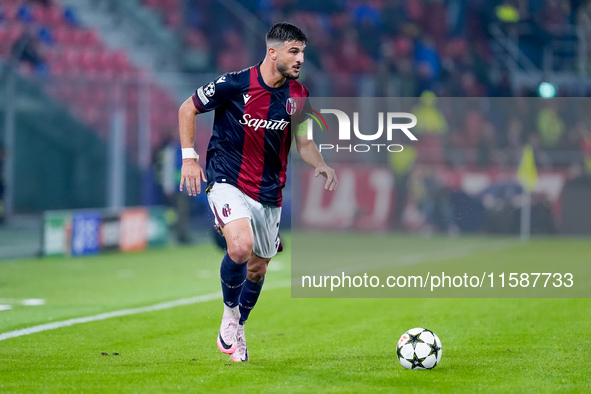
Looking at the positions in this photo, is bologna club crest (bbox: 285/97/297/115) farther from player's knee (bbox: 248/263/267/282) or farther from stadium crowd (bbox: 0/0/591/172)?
stadium crowd (bbox: 0/0/591/172)

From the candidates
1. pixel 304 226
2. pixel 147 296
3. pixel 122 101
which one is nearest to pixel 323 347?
pixel 147 296

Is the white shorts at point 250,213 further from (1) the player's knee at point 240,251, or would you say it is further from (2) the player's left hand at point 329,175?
(2) the player's left hand at point 329,175

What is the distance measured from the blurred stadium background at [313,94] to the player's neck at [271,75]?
28.5 feet

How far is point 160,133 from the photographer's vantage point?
18.4 metres

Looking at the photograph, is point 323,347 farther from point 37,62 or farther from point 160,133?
point 37,62

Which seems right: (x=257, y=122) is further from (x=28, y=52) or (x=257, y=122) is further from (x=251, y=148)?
(x=28, y=52)

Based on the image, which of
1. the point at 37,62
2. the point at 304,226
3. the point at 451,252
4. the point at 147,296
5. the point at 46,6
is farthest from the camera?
the point at 46,6

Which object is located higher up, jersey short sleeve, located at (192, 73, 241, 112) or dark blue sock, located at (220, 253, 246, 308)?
jersey short sleeve, located at (192, 73, 241, 112)

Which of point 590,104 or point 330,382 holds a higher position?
point 590,104

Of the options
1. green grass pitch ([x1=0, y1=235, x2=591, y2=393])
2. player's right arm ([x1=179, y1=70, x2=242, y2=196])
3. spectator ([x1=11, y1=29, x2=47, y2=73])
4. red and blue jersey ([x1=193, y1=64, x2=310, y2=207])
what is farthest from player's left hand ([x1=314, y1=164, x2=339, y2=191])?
spectator ([x1=11, y1=29, x2=47, y2=73])

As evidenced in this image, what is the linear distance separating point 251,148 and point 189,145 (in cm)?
43

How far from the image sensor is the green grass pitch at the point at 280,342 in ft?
17.8

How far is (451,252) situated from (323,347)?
9.75m

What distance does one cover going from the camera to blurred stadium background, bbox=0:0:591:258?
17.3m
